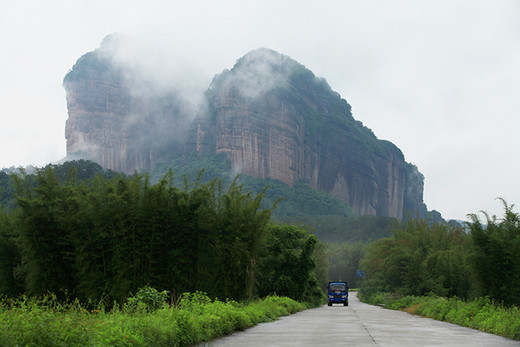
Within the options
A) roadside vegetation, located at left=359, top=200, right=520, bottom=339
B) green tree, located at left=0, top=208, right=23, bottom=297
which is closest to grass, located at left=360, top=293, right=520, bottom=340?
roadside vegetation, located at left=359, top=200, right=520, bottom=339

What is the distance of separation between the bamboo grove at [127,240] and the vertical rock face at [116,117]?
15490cm

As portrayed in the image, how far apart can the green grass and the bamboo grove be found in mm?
4187

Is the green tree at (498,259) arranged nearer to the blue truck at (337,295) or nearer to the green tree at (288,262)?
the green tree at (288,262)

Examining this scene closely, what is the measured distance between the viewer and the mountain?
536ft

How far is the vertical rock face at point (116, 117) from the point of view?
565 feet

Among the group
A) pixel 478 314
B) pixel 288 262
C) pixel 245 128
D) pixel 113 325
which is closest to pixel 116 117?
pixel 245 128

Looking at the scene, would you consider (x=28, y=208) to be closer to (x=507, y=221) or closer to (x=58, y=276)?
(x=58, y=276)

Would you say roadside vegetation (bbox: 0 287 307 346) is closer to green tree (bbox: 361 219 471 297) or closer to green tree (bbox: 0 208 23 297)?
green tree (bbox: 0 208 23 297)

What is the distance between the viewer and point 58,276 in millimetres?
15930

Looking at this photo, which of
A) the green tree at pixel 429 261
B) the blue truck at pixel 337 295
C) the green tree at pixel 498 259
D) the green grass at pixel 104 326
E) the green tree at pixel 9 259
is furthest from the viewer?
the blue truck at pixel 337 295

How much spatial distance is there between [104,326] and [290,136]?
164049mm

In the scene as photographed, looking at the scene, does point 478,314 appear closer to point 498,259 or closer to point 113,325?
point 498,259

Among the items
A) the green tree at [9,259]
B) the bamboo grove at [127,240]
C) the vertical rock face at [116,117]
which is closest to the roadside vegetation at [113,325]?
the bamboo grove at [127,240]

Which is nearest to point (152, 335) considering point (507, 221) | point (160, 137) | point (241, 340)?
point (241, 340)
